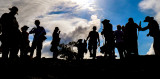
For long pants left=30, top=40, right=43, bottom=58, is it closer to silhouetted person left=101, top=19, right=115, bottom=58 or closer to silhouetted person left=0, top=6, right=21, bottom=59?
silhouetted person left=0, top=6, right=21, bottom=59

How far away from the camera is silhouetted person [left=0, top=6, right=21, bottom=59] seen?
5957 mm

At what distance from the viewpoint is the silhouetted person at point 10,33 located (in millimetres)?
5957

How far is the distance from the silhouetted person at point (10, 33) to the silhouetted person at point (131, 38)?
498 cm

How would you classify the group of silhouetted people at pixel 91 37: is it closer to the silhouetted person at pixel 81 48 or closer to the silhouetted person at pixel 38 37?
the silhouetted person at pixel 38 37

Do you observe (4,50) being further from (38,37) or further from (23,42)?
(23,42)

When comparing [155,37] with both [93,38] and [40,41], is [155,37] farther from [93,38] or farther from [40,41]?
[40,41]

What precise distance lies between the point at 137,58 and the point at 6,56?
4.96 m

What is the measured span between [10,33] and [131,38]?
5.32 metres

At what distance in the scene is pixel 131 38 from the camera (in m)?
7.39

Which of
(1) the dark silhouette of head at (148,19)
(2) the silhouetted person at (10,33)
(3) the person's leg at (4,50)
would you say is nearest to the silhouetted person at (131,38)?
(1) the dark silhouette of head at (148,19)

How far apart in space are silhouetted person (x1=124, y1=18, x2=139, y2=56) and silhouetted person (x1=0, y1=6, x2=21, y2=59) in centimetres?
498

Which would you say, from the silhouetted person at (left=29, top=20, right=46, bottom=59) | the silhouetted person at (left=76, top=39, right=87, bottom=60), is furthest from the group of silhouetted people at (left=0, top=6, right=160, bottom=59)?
the silhouetted person at (left=76, top=39, right=87, bottom=60)

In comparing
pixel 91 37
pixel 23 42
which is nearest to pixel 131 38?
pixel 91 37

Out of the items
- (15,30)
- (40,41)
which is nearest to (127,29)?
(40,41)
